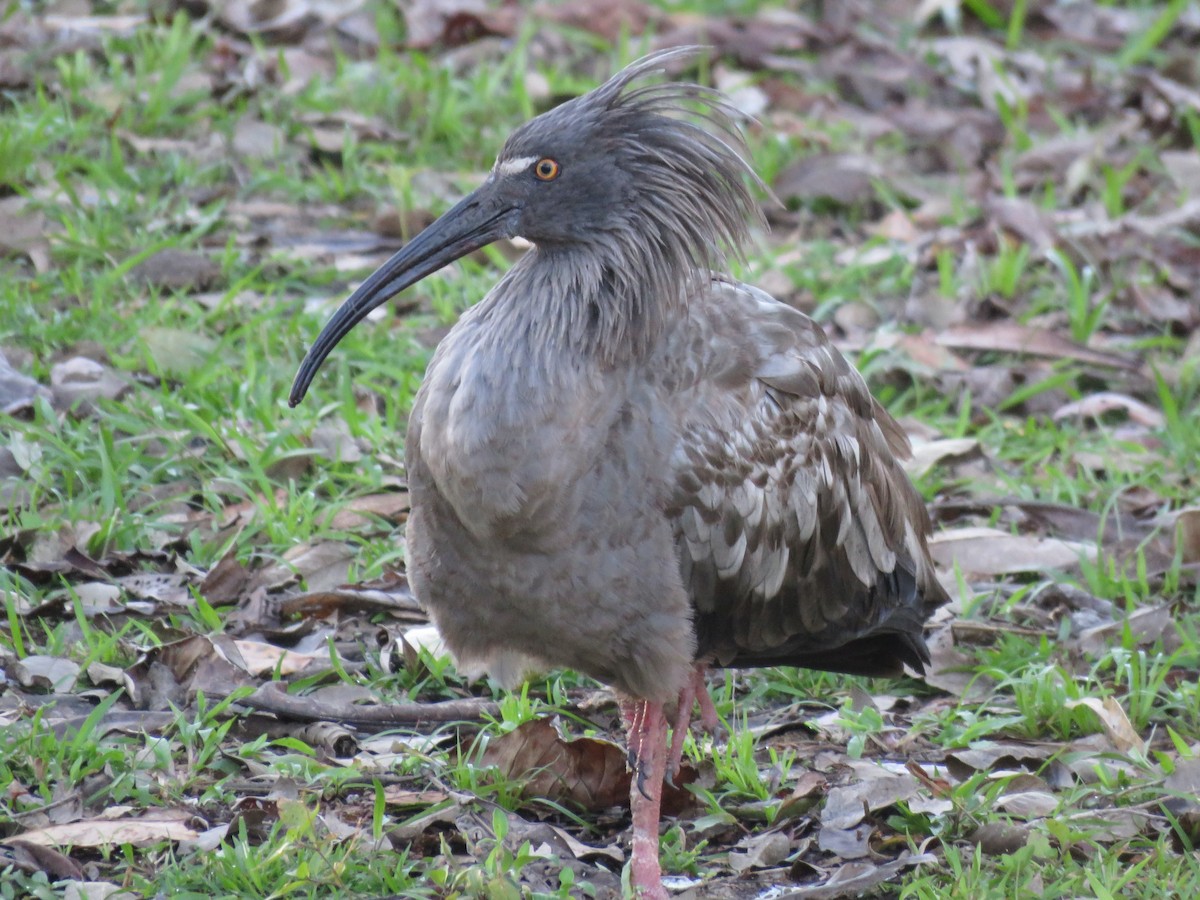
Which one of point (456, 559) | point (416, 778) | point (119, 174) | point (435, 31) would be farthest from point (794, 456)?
point (435, 31)

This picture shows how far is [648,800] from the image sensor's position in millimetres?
4617

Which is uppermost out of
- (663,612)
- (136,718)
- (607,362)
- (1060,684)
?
(607,362)

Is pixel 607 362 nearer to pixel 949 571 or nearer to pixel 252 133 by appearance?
pixel 949 571

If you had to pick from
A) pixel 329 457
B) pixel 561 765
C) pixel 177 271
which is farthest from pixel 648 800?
pixel 177 271

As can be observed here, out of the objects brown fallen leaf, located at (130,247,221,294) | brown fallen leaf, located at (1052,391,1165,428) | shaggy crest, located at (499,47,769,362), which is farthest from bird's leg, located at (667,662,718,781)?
brown fallen leaf, located at (130,247,221,294)

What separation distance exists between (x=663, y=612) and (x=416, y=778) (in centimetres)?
96

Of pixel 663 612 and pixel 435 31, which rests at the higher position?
pixel 435 31

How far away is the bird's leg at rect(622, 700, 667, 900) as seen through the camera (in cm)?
452

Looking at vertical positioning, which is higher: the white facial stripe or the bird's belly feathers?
the white facial stripe

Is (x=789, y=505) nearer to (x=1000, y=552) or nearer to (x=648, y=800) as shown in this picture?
(x=648, y=800)

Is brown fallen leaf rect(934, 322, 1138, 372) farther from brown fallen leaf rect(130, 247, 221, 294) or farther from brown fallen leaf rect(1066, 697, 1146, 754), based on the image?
brown fallen leaf rect(130, 247, 221, 294)

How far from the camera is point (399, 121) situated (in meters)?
8.86

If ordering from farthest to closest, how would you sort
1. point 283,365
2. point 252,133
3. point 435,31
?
point 435,31, point 252,133, point 283,365

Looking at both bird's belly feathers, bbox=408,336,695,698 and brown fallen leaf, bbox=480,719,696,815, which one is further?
brown fallen leaf, bbox=480,719,696,815
